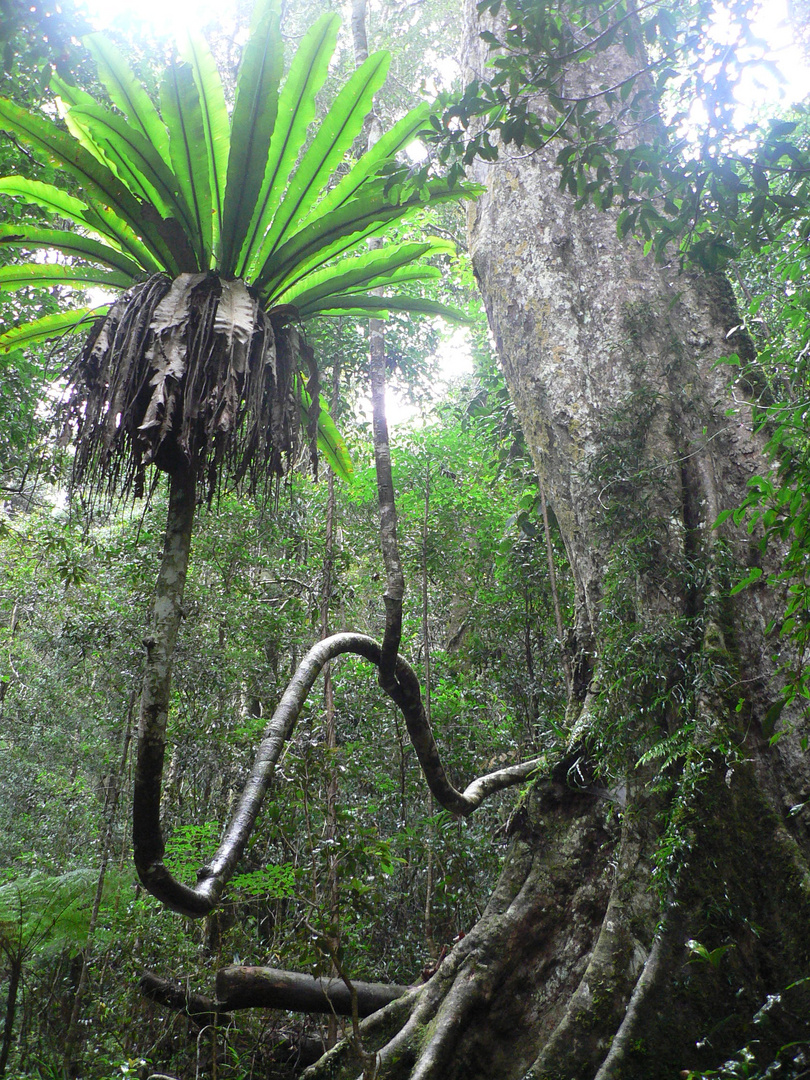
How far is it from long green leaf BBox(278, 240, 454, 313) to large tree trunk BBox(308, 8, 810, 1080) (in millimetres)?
898

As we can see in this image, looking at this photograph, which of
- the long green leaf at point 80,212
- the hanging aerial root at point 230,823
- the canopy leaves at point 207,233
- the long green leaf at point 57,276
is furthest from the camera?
the long green leaf at point 57,276

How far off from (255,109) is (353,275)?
21.1 inches

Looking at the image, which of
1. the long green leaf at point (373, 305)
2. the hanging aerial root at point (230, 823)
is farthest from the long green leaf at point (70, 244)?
the hanging aerial root at point (230, 823)

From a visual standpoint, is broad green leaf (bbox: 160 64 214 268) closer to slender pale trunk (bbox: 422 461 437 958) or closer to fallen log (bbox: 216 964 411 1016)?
slender pale trunk (bbox: 422 461 437 958)

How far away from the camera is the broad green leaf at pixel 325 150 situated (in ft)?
6.70

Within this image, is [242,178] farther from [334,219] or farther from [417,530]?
[417,530]

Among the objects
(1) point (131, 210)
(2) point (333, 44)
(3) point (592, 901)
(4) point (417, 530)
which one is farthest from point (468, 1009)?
(4) point (417, 530)

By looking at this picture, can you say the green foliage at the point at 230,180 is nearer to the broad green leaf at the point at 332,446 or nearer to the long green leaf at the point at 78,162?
the long green leaf at the point at 78,162

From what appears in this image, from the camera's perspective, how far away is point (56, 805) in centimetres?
999

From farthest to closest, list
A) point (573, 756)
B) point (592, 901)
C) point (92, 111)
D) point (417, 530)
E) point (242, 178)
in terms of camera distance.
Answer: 1. point (417, 530)
2. point (573, 756)
3. point (592, 901)
4. point (242, 178)
5. point (92, 111)

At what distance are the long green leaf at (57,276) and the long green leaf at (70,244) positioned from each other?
Answer: 41 mm

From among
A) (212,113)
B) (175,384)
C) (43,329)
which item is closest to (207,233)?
(212,113)

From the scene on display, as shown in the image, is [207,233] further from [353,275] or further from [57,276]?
[57,276]

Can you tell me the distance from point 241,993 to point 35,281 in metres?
2.95
